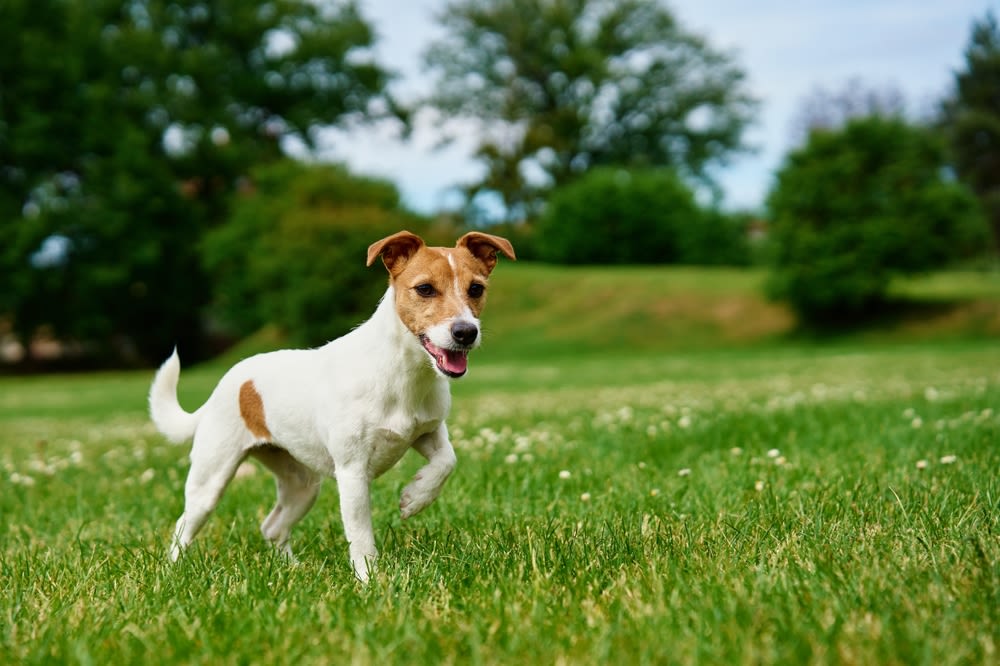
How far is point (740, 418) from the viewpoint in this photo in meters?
7.45

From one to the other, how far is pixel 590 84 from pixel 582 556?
56447 millimetres

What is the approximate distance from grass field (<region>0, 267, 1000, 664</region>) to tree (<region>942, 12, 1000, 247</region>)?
191ft

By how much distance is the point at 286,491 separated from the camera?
4523 mm

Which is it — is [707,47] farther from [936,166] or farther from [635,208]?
[936,166]

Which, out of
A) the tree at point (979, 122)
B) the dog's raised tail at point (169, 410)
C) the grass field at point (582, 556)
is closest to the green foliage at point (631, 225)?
the tree at point (979, 122)

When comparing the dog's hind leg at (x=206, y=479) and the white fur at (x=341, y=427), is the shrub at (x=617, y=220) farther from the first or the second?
the dog's hind leg at (x=206, y=479)

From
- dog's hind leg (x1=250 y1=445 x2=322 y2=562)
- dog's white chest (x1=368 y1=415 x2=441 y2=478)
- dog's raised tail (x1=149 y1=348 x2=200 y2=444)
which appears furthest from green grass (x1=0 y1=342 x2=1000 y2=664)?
dog's raised tail (x1=149 y1=348 x2=200 y2=444)

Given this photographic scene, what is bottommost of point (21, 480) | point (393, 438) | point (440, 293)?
point (21, 480)

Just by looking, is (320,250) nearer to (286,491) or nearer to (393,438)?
(286,491)

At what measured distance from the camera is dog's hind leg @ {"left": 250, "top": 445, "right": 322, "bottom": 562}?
174 inches

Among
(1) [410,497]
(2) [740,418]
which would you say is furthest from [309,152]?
(1) [410,497]

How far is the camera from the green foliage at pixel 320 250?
30.3 meters

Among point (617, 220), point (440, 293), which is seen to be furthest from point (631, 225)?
point (440, 293)

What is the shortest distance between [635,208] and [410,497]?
124ft
